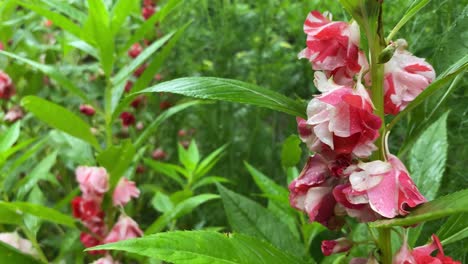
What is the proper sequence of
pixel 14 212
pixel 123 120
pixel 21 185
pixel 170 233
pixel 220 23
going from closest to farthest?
pixel 170 233
pixel 14 212
pixel 21 185
pixel 123 120
pixel 220 23

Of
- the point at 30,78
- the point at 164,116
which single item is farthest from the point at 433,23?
the point at 30,78

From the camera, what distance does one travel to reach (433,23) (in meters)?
1.09

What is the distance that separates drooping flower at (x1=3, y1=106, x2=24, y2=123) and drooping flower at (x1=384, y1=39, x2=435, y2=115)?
3.40 feet

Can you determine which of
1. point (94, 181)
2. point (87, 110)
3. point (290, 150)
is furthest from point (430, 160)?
point (87, 110)

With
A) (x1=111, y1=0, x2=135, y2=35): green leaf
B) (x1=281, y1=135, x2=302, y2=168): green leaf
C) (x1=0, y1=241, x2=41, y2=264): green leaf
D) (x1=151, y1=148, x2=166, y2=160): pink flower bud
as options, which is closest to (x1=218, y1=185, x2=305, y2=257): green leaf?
(x1=281, y1=135, x2=302, y2=168): green leaf

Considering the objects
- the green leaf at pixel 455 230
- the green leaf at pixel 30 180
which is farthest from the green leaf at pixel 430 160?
the green leaf at pixel 30 180

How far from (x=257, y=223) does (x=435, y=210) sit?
31 cm

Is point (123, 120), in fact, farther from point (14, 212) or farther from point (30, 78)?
point (14, 212)

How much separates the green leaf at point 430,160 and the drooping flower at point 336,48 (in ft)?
0.83

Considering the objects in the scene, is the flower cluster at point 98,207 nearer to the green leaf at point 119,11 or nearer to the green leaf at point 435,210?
the green leaf at point 119,11

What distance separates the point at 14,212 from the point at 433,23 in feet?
2.58

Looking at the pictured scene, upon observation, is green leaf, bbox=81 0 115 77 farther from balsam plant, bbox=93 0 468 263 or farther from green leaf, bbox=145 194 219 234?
balsam plant, bbox=93 0 468 263

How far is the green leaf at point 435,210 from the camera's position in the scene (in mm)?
384

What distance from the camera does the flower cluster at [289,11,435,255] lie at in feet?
1.49
